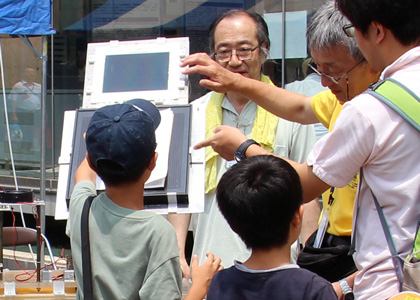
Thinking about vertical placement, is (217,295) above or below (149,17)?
below

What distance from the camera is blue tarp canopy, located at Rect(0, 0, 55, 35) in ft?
15.8

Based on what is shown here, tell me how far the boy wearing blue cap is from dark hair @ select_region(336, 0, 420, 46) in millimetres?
662

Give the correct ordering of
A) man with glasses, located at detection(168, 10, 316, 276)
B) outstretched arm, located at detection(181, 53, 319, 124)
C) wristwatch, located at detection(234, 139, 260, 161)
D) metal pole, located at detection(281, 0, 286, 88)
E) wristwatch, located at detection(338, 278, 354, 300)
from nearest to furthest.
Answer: wristwatch, located at detection(338, 278, 354, 300), wristwatch, located at detection(234, 139, 260, 161), outstretched arm, located at detection(181, 53, 319, 124), man with glasses, located at detection(168, 10, 316, 276), metal pole, located at detection(281, 0, 286, 88)

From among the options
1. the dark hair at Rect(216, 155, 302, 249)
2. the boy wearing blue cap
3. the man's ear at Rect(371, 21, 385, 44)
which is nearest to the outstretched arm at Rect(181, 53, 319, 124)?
the boy wearing blue cap

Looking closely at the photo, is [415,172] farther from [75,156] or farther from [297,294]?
[75,156]

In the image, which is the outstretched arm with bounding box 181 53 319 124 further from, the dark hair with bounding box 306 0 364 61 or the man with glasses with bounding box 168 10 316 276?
the dark hair with bounding box 306 0 364 61

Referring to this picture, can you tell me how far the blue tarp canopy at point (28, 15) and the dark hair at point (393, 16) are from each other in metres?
3.79

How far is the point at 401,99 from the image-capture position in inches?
54.0

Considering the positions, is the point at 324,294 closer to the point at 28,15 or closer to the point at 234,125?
the point at 234,125

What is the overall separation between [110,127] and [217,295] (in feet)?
1.83

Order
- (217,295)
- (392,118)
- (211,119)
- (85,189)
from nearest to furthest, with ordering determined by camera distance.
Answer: (392,118), (217,295), (85,189), (211,119)

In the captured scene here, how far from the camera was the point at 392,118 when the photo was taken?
1.38 metres

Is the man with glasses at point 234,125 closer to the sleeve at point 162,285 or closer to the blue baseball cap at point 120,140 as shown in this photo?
the blue baseball cap at point 120,140

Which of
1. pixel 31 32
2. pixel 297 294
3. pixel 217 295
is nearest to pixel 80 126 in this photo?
pixel 217 295
